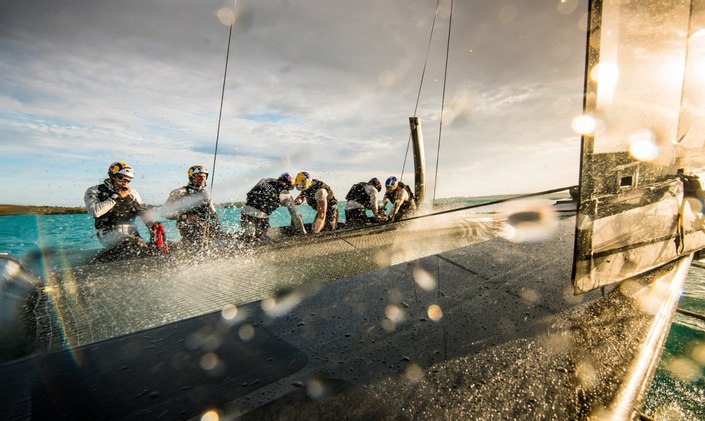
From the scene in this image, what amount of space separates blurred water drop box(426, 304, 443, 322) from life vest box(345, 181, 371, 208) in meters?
6.42

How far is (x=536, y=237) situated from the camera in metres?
4.42

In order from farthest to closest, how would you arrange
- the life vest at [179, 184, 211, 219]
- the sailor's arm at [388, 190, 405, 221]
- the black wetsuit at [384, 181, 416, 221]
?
the black wetsuit at [384, 181, 416, 221] < the sailor's arm at [388, 190, 405, 221] < the life vest at [179, 184, 211, 219]

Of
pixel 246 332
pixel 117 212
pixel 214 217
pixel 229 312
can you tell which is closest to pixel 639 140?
pixel 246 332

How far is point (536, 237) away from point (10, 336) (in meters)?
5.31

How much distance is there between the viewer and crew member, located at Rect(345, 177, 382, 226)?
335 inches

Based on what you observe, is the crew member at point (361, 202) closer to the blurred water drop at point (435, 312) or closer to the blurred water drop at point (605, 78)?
the blurred water drop at point (435, 312)

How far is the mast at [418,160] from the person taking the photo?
442 inches

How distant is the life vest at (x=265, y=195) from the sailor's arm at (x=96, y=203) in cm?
238

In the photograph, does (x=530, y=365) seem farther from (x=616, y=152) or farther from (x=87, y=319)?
(x=87, y=319)

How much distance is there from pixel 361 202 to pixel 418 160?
3.74 m

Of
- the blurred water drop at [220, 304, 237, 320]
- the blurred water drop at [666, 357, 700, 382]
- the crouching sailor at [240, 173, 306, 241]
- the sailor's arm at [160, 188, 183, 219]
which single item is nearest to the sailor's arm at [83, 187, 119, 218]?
the sailor's arm at [160, 188, 183, 219]

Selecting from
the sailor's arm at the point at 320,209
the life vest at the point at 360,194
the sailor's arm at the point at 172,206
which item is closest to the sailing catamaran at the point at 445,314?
the sailor's arm at the point at 172,206

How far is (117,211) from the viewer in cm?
536

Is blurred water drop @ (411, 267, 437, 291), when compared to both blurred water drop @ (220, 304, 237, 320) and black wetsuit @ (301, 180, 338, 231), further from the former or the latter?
black wetsuit @ (301, 180, 338, 231)
